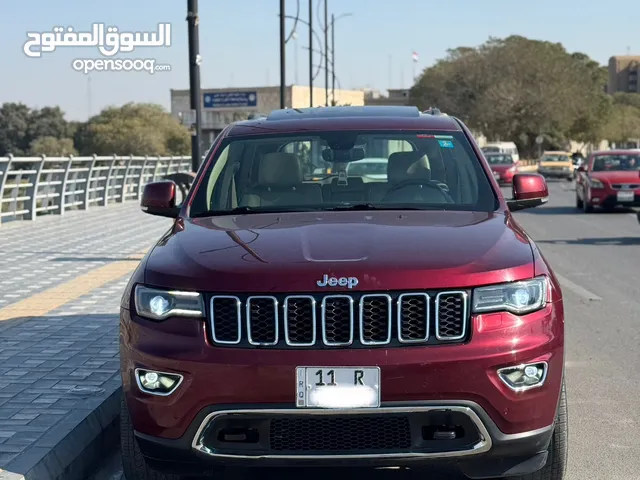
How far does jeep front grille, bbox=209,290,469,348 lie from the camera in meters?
3.86

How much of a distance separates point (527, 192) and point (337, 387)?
2.30 meters

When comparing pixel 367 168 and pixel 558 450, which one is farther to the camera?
pixel 367 168

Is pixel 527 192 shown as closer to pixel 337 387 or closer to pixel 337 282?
pixel 337 282

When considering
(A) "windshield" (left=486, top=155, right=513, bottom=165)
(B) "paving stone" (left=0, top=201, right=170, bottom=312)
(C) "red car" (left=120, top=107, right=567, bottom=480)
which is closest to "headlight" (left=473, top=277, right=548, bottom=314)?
(C) "red car" (left=120, top=107, right=567, bottom=480)

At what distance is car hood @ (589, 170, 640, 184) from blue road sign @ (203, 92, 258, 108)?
103 m

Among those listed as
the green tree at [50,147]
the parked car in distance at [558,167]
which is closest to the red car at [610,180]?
the parked car in distance at [558,167]

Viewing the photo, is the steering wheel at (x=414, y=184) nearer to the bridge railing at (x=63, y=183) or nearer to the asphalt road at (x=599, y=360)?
the asphalt road at (x=599, y=360)

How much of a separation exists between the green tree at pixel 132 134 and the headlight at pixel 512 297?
85406mm

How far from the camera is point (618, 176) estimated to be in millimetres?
24078

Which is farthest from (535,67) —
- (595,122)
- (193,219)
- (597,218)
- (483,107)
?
(193,219)

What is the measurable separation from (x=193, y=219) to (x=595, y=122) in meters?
104

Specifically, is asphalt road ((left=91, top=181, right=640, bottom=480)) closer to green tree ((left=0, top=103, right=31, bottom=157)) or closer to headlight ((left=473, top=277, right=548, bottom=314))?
headlight ((left=473, top=277, right=548, bottom=314))

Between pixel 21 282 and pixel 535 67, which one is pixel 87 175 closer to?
pixel 21 282

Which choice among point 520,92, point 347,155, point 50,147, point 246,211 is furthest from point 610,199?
point 50,147
